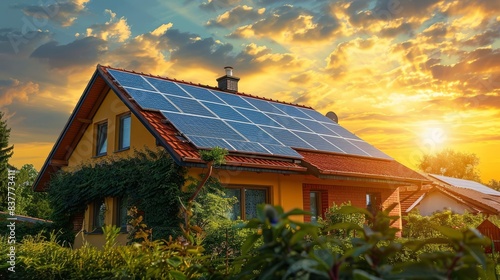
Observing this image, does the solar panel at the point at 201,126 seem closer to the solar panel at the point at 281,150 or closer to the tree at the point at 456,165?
the solar panel at the point at 281,150

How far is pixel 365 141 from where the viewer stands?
20.4 meters

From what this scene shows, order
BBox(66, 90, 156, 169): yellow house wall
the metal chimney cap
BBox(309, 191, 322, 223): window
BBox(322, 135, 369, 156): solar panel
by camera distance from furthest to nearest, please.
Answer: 1. the metal chimney cap
2. BBox(322, 135, 369, 156): solar panel
3. BBox(309, 191, 322, 223): window
4. BBox(66, 90, 156, 169): yellow house wall

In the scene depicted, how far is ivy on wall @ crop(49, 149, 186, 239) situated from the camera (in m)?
12.5

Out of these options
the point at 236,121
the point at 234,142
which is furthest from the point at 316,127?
the point at 234,142

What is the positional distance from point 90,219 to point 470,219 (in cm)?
1420

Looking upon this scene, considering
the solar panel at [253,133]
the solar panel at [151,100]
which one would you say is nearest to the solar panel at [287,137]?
the solar panel at [253,133]

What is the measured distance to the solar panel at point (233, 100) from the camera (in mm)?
17508

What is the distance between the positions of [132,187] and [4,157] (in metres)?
26.0

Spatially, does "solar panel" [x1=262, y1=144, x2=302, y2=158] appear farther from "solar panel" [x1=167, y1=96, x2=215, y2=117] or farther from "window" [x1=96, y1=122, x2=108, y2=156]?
"window" [x1=96, y1=122, x2=108, y2=156]

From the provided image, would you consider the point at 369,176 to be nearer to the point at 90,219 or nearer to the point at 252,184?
the point at 252,184

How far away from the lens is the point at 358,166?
54.7ft

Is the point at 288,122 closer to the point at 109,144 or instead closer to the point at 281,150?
the point at 281,150

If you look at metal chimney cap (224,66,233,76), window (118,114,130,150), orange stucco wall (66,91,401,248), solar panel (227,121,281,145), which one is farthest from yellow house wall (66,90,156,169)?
metal chimney cap (224,66,233,76)

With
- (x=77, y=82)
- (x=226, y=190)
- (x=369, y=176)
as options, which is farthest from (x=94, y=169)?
(x=369, y=176)
